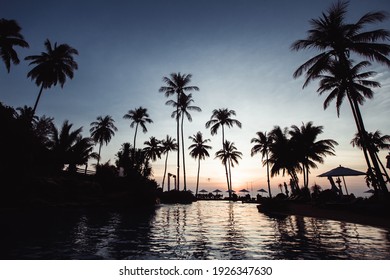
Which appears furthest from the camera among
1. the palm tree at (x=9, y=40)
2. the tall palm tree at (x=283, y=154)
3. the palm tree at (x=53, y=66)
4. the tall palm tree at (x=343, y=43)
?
the tall palm tree at (x=283, y=154)

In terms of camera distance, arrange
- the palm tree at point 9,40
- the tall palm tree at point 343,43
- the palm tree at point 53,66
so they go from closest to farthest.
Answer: the tall palm tree at point 343,43 < the palm tree at point 9,40 < the palm tree at point 53,66

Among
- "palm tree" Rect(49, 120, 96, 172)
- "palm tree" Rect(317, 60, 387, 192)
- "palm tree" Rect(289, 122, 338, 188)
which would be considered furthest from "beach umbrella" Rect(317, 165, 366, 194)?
"palm tree" Rect(49, 120, 96, 172)

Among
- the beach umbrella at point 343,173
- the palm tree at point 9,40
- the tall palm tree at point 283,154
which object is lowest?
the beach umbrella at point 343,173

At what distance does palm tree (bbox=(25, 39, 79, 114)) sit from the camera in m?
27.0

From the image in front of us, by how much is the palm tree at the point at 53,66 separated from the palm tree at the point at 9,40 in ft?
14.7

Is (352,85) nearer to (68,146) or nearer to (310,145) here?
(310,145)

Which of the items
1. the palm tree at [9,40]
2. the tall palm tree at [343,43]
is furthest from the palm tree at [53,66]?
the tall palm tree at [343,43]

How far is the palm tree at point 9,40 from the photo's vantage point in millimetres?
21328

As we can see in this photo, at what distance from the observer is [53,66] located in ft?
90.5

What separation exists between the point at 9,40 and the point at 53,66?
588 centimetres

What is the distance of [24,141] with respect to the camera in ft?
61.1

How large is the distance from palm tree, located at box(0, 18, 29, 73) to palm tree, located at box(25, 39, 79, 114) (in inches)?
176

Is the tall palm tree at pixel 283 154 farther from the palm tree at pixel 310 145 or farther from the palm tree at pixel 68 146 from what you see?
the palm tree at pixel 68 146
